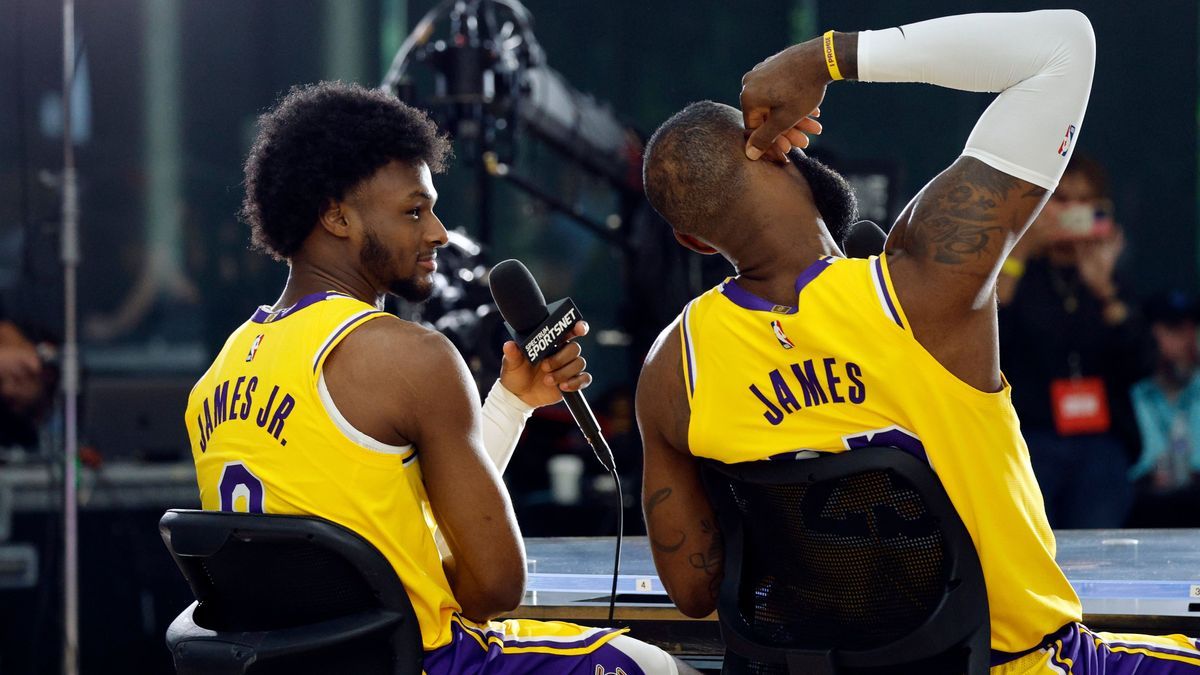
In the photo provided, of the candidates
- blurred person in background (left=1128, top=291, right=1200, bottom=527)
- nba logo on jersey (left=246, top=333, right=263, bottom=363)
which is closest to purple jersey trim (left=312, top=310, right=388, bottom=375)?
nba logo on jersey (left=246, top=333, right=263, bottom=363)

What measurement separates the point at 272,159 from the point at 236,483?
452 mm

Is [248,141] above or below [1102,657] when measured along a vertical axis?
below

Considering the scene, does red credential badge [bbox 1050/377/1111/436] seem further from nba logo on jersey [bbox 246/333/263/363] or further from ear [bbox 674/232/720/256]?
nba logo on jersey [bbox 246/333/263/363]

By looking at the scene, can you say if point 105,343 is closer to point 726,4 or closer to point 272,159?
point 726,4

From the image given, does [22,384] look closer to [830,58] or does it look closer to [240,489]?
[240,489]

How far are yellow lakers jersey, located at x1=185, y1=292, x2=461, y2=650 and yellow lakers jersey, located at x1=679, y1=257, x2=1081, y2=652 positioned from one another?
1.18 ft

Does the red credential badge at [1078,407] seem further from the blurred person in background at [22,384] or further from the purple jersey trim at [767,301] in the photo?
the blurred person in background at [22,384]

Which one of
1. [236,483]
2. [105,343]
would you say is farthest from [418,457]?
[105,343]

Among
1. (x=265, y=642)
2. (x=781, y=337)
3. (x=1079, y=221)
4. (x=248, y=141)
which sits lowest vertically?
(x=248, y=141)

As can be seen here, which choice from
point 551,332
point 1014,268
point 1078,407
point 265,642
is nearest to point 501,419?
point 551,332

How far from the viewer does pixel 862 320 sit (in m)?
1.33

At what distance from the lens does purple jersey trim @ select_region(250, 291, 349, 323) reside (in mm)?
1547

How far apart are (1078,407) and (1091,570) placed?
2206mm

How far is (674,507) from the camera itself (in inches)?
59.2
